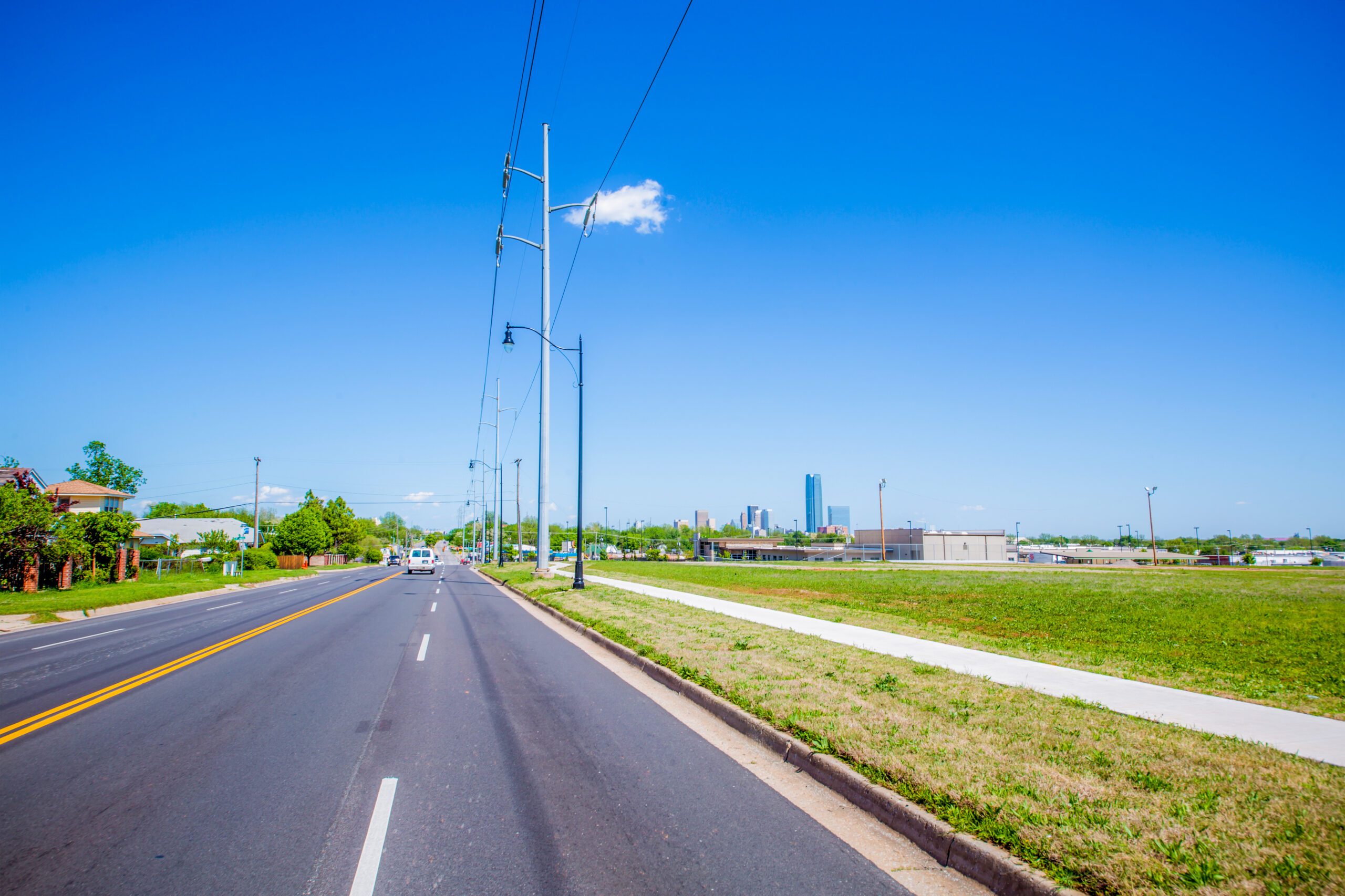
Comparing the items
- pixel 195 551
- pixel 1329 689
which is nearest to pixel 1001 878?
pixel 1329 689

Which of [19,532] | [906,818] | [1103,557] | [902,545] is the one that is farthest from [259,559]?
[1103,557]

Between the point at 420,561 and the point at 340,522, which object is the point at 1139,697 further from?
the point at 340,522

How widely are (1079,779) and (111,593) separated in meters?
32.5

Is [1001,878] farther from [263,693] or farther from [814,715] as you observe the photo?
[263,693]

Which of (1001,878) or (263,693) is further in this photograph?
(263,693)

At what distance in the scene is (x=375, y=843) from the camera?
4.25 m

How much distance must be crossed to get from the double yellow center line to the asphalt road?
0.05 metres

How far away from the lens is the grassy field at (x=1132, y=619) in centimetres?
905

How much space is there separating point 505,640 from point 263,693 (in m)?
5.45

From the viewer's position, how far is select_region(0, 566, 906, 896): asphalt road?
3.90 m

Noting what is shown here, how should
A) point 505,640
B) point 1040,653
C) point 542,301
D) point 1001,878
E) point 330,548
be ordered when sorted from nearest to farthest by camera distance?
point 1001,878 < point 1040,653 < point 505,640 < point 542,301 < point 330,548

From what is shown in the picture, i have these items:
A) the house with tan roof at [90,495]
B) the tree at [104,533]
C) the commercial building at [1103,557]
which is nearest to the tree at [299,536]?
the house with tan roof at [90,495]

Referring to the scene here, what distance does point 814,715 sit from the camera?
659 cm

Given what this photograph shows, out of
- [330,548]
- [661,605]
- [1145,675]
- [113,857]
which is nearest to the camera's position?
[113,857]
